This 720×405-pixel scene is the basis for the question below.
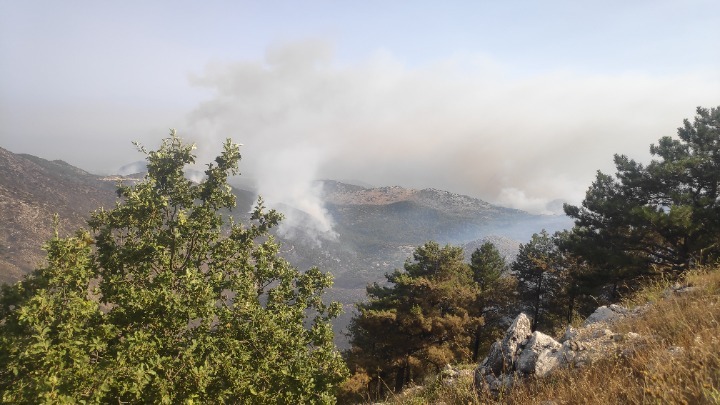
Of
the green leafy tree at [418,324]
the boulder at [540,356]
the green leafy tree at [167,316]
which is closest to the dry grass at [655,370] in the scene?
the boulder at [540,356]

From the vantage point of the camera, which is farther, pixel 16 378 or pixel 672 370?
pixel 16 378

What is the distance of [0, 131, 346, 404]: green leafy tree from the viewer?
28.3ft

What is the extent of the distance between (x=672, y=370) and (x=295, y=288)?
42.1ft

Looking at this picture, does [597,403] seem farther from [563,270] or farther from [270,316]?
[563,270]

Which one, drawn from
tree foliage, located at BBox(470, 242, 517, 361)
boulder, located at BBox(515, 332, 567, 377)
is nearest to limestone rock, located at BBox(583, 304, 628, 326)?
boulder, located at BBox(515, 332, 567, 377)

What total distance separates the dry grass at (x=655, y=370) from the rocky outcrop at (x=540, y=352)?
346 mm

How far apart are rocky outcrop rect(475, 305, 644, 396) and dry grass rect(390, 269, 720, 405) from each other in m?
0.35

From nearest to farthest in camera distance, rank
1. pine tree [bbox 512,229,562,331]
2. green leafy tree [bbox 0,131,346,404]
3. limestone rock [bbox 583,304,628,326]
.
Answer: green leafy tree [bbox 0,131,346,404] → limestone rock [bbox 583,304,628,326] → pine tree [bbox 512,229,562,331]

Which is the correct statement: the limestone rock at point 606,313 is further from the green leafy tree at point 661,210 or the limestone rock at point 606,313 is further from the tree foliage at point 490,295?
the tree foliage at point 490,295

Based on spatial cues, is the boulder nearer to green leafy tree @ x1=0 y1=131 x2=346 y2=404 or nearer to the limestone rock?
the limestone rock

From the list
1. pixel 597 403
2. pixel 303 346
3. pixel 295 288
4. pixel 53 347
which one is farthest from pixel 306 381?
pixel 597 403

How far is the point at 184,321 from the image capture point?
1048 cm

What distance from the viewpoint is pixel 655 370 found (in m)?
5.19

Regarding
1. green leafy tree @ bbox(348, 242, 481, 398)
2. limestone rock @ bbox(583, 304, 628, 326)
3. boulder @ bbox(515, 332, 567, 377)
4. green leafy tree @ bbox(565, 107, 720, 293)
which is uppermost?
green leafy tree @ bbox(565, 107, 720, 293)
